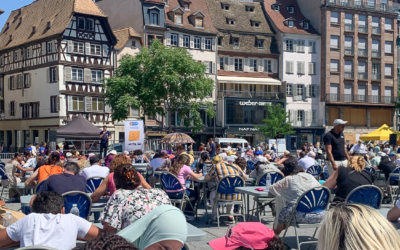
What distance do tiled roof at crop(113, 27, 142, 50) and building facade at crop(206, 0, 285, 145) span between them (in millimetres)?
10354

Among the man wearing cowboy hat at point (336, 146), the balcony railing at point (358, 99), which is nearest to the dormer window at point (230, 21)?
the balcony railing at point (358, 99)

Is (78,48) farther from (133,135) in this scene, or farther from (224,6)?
(133,135)

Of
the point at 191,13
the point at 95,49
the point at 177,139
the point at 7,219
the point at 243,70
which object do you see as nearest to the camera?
the point at 7,219

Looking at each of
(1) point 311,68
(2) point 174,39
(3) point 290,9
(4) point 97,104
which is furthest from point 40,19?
(1) point 311,68

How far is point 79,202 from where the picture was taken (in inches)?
298

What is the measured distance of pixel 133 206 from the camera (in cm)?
559

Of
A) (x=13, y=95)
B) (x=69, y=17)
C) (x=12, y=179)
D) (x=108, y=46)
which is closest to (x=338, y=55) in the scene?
(x=108, y=46)

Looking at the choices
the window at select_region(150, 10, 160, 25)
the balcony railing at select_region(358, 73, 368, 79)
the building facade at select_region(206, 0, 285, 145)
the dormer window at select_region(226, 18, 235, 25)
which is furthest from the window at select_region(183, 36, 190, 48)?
the balcony railing at select_region(358, 73, 368, 79)

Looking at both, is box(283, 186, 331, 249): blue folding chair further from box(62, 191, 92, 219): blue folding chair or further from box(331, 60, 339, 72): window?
box(331, 60, 339, 72): window

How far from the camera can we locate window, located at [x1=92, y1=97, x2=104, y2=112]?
162ft

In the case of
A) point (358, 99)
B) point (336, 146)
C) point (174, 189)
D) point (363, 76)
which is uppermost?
point (363, 76)

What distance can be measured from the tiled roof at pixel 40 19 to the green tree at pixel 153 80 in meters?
7.92

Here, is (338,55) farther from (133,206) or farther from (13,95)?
(133,206)

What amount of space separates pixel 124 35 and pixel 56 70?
8.35 metres
